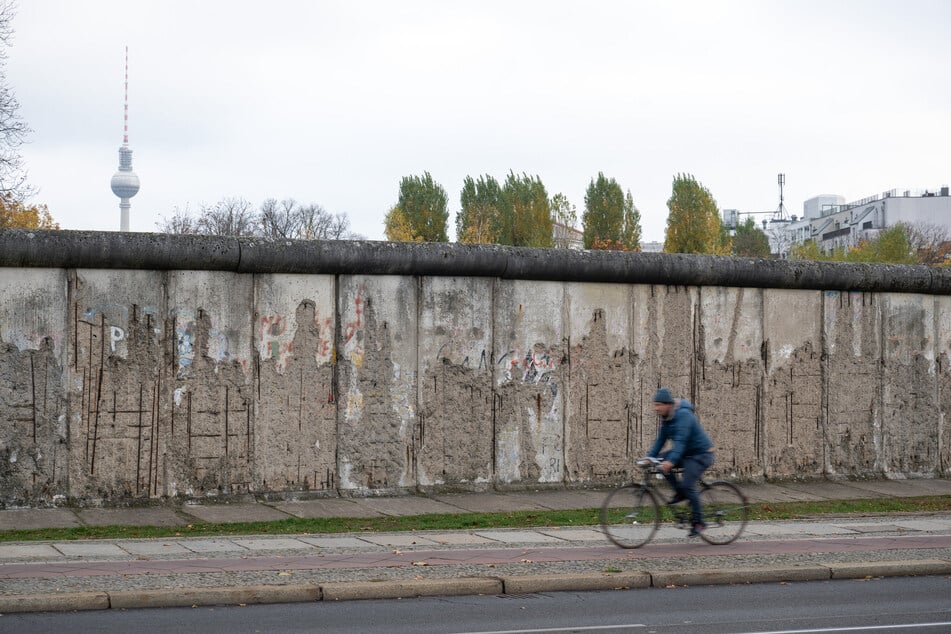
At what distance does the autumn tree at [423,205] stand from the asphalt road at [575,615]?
75.6 meters

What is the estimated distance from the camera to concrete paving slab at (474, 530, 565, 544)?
12.1 meters

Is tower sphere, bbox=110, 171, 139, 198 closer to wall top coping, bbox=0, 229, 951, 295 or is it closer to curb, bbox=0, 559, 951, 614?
wall top coping, bbox=0, 229, 951, 295

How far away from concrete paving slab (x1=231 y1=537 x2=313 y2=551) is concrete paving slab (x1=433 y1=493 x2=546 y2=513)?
10.5 feet

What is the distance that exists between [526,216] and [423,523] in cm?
7139

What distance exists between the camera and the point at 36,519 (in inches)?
515

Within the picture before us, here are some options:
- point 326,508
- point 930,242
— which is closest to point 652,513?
point 326,508

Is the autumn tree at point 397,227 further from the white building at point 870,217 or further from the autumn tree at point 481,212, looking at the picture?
the white building at point 870,217

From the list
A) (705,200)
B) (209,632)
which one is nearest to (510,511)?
(209,632)

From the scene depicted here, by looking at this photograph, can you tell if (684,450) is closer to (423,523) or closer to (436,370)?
(423,523)

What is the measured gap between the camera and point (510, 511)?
48.3ft

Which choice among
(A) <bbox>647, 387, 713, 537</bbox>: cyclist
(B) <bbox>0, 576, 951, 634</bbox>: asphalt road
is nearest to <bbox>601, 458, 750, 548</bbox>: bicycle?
(A) <bbox>647, 387, 713, 537</bbox>: cyclist

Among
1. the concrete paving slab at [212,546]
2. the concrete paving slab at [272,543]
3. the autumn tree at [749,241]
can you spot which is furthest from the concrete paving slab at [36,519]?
the autumn tree at [749,241]

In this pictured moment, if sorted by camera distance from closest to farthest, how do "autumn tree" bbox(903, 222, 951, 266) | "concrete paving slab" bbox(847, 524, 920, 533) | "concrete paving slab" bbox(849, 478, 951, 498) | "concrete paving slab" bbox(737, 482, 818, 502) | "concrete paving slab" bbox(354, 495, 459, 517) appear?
"concrete paving slab" bbox(847, 524, 920, 533)
"concrete paving slab" bbox(354, 495, 459, 517)
"concrete paving slab" bbox(737, 482, 818, 502)
"concrete paving slab" bbox(849, 478, 951, 498)
"autumn tree" bbox(903, 222, 951, 266)

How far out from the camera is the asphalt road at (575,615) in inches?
322
